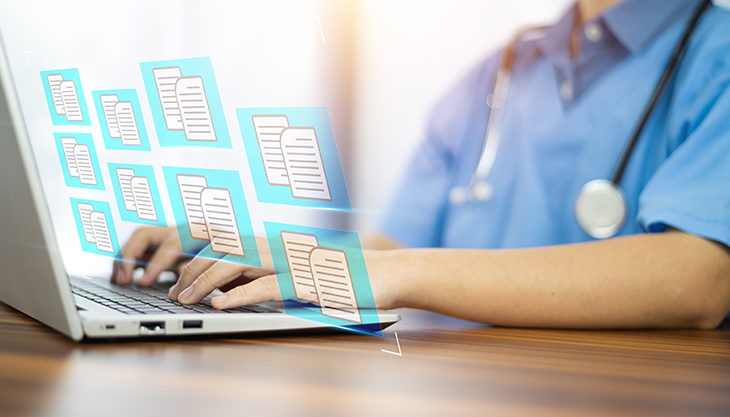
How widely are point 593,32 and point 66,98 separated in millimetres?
828

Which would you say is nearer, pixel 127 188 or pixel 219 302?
pixel 219 302

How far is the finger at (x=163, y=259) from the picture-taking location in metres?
0.51

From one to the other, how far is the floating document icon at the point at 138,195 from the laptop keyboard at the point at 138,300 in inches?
3.9

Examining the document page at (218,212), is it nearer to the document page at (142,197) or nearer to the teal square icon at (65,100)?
the document page at (142,197)

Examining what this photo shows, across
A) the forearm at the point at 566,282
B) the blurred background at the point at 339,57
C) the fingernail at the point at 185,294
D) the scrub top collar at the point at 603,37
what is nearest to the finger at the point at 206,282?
the fingernail at the point at 185,294

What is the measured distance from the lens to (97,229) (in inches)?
20.5

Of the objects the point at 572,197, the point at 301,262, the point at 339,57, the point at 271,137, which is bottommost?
the point at 572,197

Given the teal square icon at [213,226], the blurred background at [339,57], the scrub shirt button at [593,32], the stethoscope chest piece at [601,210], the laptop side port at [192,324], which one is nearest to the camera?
the laptop side port at [192,324]

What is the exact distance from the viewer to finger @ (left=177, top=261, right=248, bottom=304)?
0.38 meters

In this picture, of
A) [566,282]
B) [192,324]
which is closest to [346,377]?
[192,324]

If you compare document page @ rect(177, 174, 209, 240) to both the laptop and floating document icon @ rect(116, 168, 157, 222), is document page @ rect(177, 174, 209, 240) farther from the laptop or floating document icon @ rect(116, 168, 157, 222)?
the laptop

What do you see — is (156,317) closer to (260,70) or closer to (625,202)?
(625,202)

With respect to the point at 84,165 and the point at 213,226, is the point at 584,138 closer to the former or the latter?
the point at 213,226

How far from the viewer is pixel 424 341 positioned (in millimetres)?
376
